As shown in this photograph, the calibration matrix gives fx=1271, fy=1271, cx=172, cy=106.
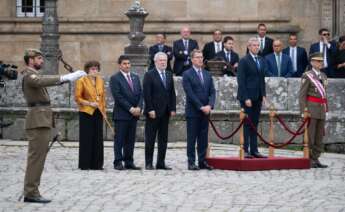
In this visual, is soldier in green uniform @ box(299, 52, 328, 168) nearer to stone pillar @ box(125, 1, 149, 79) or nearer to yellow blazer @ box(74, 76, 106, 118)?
yellow blazer @ box(74, 76, 106, 118)

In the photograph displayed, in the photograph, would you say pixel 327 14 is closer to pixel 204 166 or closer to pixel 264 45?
pixel 264 45

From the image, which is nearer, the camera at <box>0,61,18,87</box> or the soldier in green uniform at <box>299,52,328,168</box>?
the soldier in green uniform at <box>299,52,328,168</box>

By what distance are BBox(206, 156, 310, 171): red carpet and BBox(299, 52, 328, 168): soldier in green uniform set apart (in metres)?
0.41

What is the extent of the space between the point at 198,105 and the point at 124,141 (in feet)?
4.35

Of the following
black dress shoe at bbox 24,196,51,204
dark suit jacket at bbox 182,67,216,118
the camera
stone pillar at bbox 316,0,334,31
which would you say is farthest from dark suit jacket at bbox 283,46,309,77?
black dress shoe at bbox 24,196,51,204

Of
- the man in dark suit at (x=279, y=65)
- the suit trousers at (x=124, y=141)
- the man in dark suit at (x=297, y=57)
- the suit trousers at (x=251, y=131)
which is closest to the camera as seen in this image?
the suit trousers at (x=124, y=141)

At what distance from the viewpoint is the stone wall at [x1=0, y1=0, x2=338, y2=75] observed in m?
30.3

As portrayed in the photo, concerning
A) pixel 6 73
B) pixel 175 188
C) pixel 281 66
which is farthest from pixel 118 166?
pixel 281 66

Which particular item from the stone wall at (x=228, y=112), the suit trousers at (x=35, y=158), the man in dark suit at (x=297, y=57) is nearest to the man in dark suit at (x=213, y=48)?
the man in dark suit at (x=297, y=57)

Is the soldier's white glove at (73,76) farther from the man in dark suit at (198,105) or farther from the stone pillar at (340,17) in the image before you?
the stone pillar at (340,17)

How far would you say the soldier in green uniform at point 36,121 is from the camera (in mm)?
15953

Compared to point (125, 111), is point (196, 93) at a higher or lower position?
higher

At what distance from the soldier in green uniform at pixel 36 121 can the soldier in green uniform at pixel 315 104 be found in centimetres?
583

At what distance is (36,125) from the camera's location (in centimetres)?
1609
